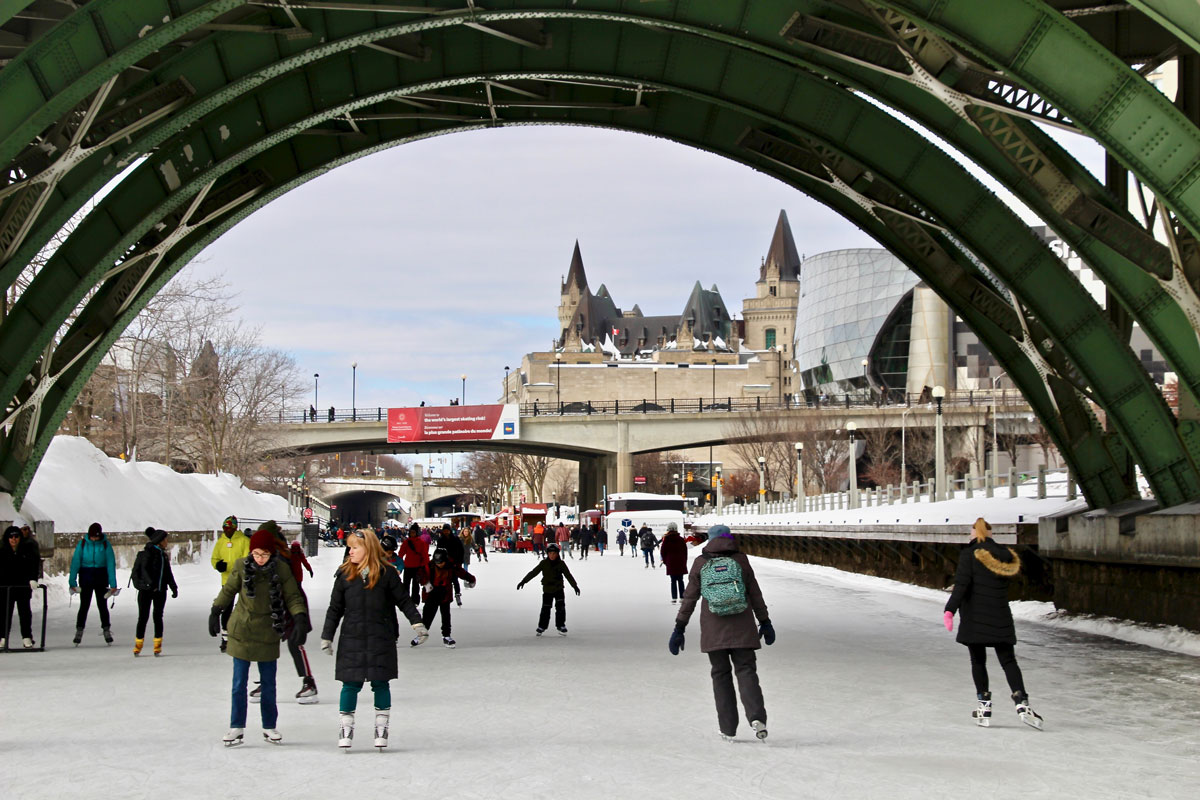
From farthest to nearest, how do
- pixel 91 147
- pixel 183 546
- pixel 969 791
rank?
pixel 183 546 → pixel 91 147 → pixel 969 791

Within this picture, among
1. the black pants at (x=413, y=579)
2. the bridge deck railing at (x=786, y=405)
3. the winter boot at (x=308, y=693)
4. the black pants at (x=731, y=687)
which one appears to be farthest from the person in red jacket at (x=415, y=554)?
the bridge deck railing at (x=786, y=405)

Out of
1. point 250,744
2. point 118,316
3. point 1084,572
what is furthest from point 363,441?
point 250,744

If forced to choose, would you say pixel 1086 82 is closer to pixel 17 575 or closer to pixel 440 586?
pixel 440 586

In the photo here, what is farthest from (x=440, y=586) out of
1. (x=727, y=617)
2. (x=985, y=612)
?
(x=985, y=612)

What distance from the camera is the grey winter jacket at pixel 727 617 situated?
31.0ft

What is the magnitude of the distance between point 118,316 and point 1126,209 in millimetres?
16014

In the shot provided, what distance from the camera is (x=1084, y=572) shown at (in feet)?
69.8

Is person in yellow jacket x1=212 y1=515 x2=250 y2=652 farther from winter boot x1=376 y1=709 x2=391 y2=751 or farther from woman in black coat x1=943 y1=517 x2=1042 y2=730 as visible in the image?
woman in black coat x1=943 y1=517 x2=1042 y2=730

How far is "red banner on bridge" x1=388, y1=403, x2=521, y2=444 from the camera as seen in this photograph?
84438mm

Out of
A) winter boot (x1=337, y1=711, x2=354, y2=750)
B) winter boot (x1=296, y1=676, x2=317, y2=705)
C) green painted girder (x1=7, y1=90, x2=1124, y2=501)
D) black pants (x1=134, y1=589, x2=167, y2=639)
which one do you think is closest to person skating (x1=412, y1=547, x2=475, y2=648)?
black pants (x1=134, y1=589, x2=167, y2=639)

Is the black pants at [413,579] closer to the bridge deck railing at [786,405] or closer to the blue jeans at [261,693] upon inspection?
the blue jeans at [261,693]

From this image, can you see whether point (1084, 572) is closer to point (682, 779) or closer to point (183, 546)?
point (682, 779)

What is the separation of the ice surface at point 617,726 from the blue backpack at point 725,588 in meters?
0.93

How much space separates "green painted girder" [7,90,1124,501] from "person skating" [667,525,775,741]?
1425cm
